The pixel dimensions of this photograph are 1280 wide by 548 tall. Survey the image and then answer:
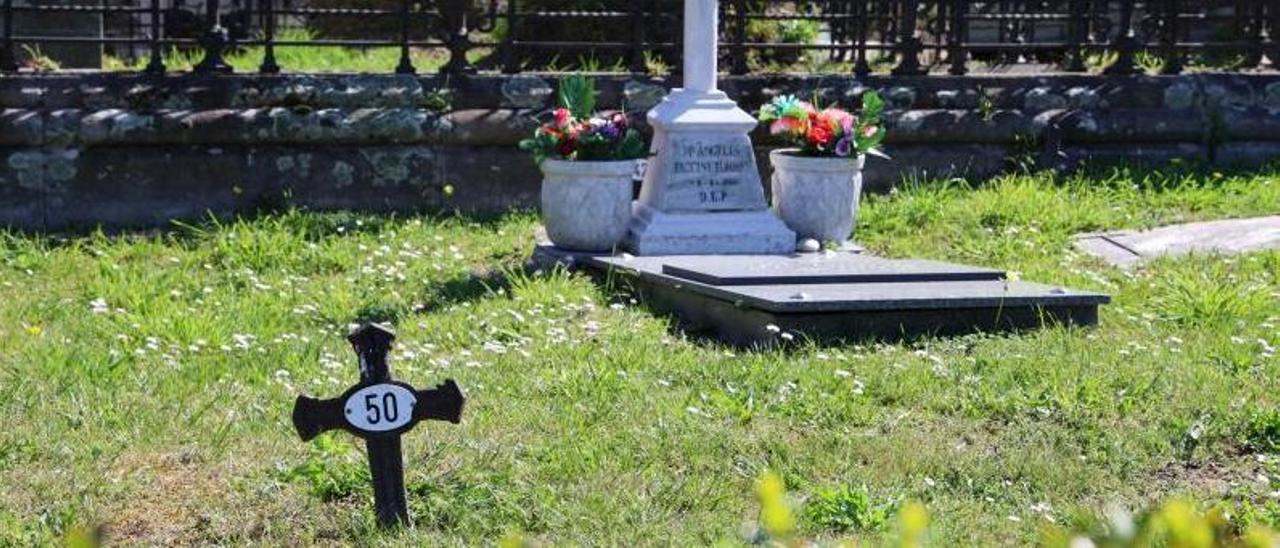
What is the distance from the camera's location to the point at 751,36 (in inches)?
560

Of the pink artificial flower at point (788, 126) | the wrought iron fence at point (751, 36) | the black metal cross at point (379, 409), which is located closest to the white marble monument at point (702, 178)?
the pink artificial flower at point (788, 126)

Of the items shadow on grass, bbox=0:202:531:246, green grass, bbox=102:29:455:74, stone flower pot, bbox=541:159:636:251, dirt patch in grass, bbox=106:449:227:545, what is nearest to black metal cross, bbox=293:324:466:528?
dirt patch in grass, bbox=106:449:227:545

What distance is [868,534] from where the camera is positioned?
4.72 m

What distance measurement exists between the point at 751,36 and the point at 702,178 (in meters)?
5.32

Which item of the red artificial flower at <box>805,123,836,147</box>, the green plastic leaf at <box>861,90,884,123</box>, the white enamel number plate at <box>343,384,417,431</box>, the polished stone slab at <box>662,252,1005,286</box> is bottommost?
the polished stone slab at <box>662,252,1005,286</box>

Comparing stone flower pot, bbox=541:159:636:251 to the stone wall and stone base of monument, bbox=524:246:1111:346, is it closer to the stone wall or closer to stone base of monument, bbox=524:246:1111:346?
stone base of monument, bbox=524:246:1111:346

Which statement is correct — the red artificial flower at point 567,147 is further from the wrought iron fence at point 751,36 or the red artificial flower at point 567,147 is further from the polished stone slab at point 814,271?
the wrought iron fence at point 751,36

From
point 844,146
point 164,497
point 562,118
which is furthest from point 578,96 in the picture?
point 164,497

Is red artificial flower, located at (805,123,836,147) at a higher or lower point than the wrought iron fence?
lower

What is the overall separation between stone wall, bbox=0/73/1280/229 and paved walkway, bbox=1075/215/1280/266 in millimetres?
1501

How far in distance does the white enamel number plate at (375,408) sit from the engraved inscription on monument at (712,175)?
4612 millimetres

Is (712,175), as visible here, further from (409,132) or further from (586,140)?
→ (409,132)

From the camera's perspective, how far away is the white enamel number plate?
4.54 meters

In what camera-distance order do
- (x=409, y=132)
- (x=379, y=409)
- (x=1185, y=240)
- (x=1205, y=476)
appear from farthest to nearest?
1. (x=409, y=132)
2. (x=1185, y=240)
3. (x=1205, y=476)
4. (x=379, y=409)
